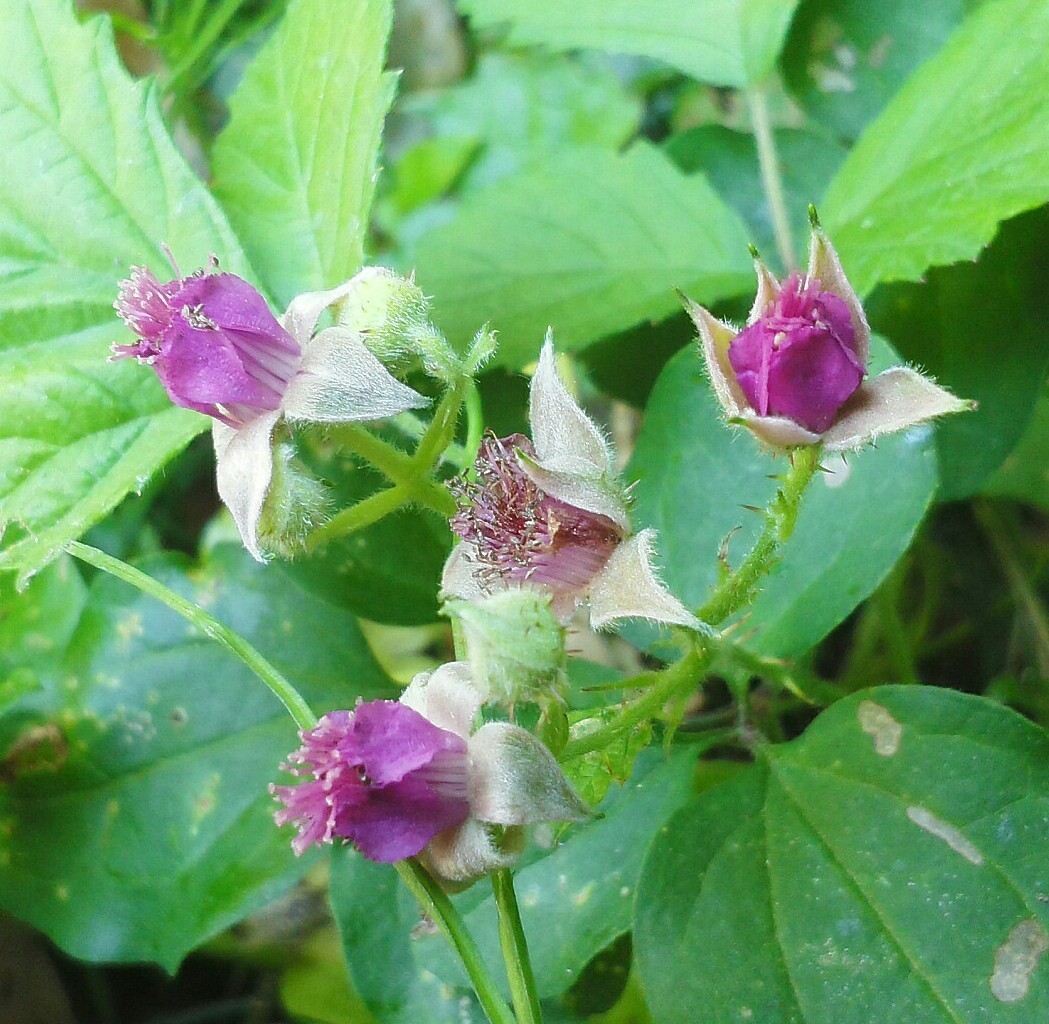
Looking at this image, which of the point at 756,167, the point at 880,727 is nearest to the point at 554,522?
the point at 880,727

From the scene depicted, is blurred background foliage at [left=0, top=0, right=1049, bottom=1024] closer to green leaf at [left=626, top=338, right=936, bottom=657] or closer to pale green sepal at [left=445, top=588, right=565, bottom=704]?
green leaf at [left=626, top=338, right=936, bottom=657]

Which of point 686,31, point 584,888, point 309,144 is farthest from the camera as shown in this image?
point 686,31

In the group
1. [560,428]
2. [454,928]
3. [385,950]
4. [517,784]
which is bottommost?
[385,950]

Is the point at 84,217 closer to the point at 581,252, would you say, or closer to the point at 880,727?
the point at 581,252

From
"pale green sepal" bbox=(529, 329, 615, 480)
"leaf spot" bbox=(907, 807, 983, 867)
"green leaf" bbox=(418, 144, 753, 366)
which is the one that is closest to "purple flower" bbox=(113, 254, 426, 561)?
"pale green sepal" bbox=(529, 329, 615, 480)

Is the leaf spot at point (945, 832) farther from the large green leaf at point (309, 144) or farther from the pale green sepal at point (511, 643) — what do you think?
the large green leaf at point (309, 144)

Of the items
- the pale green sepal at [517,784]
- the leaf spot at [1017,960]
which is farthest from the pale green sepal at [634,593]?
the leaf spot at [1017,960]
